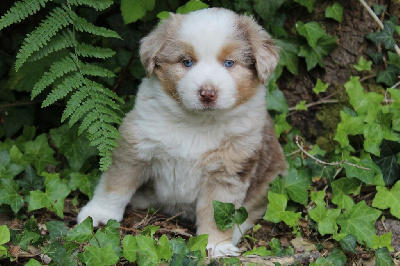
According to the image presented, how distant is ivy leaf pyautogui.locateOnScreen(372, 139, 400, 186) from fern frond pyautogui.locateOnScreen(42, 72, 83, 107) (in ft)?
8.59

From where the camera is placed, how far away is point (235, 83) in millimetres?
3932

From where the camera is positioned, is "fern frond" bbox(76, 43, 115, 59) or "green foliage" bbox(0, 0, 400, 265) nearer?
"green foliage" bbox(0, 0, 400, 265)

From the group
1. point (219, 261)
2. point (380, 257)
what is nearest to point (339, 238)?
point (380, 257)

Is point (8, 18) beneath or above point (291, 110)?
above

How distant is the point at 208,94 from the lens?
3.73 m

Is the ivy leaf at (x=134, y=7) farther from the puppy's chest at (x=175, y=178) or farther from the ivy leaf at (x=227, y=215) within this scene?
the ivy leaf at (x=227, y=215)

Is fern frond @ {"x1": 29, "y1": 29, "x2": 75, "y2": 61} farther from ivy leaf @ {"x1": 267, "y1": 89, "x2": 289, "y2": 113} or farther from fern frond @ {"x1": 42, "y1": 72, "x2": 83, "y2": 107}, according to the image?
ivy leaf @ {"x1": 267, "y1": 89, "x2": 289, "y2": 113}

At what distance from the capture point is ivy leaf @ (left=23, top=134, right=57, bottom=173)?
15.6 ft

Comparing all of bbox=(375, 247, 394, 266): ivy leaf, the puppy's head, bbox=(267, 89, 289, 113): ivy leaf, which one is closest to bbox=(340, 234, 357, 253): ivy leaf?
bbox=(375, 247, 394, 266): ivy leaf

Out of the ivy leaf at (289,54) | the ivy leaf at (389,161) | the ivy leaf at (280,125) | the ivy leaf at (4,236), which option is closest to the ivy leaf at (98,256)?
the ivy leaf at (4,236)

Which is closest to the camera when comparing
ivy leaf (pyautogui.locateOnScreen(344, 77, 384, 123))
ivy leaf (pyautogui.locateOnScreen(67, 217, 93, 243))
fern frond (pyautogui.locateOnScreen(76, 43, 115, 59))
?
ivy leaf (pyautogui.locateOnScreen(67, 217, 93, 243))

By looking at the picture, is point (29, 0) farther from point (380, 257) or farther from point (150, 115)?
point (380, 257)

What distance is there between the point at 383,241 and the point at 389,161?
0.87m

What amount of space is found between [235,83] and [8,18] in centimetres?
165
